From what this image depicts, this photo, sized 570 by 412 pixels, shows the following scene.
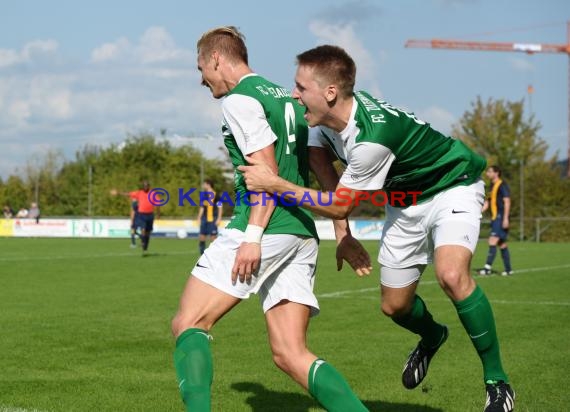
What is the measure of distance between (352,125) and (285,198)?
0.57 meters

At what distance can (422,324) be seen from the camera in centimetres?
611

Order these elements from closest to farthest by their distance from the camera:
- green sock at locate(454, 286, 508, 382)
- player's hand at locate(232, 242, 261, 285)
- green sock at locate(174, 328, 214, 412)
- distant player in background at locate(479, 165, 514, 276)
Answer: green sock at locate(174, 328, 214, 412)
player's hand at locate(232, 242, 261, 285)
green sock at locate(454, 286, 508, 382)
distant player in background at locate(479, 165, 514, 276)

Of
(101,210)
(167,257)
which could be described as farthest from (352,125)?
(101,210)

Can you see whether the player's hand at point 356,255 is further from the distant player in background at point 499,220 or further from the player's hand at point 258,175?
the distant player in background at point 499,220

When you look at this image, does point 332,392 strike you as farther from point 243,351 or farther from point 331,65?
point 243,351

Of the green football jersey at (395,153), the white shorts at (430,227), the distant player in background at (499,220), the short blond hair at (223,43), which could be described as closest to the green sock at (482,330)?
the white shorts at (430,227)

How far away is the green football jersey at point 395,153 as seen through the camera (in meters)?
4.73

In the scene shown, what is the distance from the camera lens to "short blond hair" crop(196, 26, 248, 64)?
15.6 feet

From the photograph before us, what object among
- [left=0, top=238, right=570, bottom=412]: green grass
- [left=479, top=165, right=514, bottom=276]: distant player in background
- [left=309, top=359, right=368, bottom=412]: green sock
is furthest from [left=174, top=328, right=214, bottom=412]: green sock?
[left=479, top=165, right=514, bottom=276]: distant player in background

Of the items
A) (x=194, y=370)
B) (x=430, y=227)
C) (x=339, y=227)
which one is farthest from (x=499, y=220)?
(x=194, y=370)

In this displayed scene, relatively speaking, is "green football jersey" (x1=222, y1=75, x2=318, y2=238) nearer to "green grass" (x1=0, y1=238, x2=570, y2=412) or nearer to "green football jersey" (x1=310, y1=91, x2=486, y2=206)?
"green football jersey" (x1=310, y1=91, x2=486, y2=206)

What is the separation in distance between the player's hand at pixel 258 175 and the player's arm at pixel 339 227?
685mm

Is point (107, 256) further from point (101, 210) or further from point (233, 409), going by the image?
point (101, 210)

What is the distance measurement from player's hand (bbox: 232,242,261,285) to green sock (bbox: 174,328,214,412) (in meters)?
0.36
